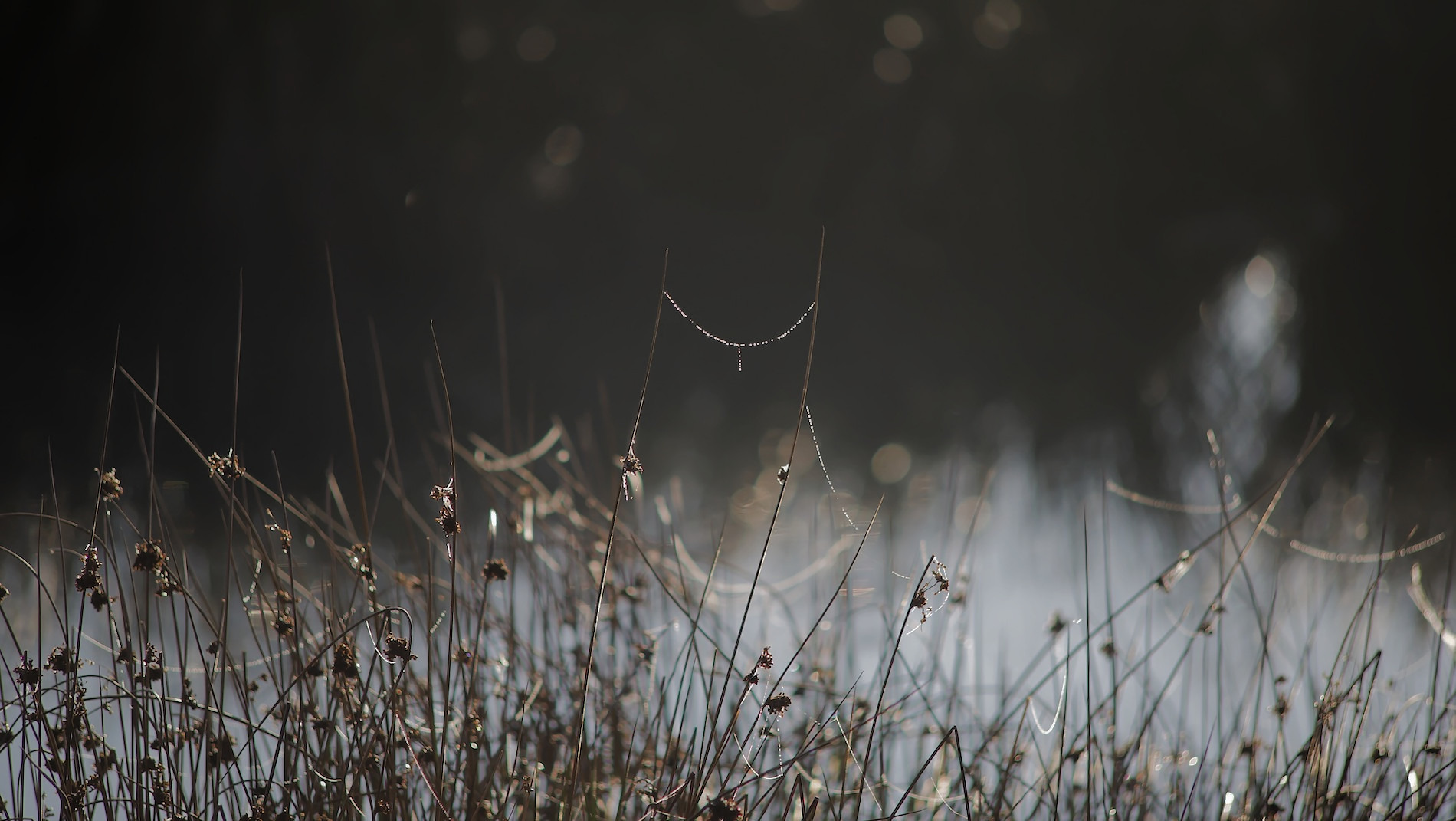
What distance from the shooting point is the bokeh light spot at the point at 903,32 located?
4004 mm

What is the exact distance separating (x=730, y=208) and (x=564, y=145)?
0.60 meters

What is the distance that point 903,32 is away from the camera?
401 centimetres

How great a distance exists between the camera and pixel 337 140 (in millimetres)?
3225

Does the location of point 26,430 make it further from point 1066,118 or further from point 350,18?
point 1066,118

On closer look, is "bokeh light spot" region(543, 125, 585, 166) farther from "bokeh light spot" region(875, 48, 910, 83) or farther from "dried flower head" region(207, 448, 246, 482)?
"dried flower head" region(207, 448, 246, 482)

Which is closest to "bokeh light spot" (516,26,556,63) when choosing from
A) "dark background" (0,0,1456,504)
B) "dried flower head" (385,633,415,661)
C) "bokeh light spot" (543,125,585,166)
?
"dark background" (0,0,1456,504)

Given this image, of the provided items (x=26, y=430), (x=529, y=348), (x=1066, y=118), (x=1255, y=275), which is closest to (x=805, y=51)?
(x=1066, y=118)

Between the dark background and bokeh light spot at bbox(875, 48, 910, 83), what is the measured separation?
43mm

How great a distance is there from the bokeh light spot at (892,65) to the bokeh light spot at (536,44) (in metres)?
1.21

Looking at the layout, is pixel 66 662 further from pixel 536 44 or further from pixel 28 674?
pixel 536 44

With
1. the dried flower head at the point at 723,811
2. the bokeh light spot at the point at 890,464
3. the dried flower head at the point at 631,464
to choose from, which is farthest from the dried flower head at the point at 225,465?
the bokeh light spot at the point at 890,464

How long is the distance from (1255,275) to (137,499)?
3.98 m

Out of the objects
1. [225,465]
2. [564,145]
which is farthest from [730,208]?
[225,465]

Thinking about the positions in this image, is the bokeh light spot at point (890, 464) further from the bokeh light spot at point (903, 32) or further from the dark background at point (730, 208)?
the bokeh light spot at point (903, 32)
